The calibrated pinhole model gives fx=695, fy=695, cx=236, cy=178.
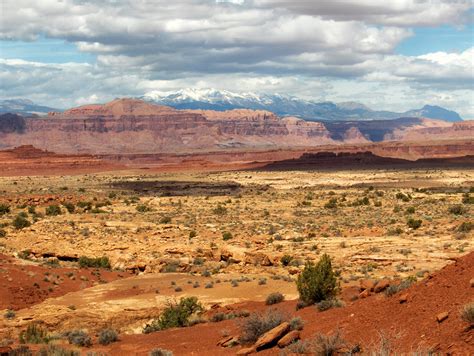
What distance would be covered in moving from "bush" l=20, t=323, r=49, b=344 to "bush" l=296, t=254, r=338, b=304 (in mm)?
6535

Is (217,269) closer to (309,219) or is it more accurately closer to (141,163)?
(309,219)

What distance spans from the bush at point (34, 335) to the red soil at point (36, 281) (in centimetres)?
317

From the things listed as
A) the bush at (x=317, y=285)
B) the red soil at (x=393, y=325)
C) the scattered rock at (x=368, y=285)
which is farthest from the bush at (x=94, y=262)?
the scattered rock at (x=368, y=285)

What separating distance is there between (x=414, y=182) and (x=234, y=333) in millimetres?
72523

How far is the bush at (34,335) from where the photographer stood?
17.5 m

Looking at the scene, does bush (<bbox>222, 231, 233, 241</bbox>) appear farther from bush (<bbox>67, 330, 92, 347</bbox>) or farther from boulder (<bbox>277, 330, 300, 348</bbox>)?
boulder (<bbox>277, 330, 300, 348</bbox>)

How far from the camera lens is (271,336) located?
44.2 ft

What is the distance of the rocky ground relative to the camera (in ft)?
43.9

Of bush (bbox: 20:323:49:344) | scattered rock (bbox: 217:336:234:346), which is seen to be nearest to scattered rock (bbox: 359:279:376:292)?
scattered rock (bbox: 217:336:234:346)

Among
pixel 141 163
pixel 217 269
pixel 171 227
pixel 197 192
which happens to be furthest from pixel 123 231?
pixel 141 163

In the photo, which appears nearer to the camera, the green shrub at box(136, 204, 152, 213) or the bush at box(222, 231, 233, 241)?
the bush at box(222, 231, 233, 241)

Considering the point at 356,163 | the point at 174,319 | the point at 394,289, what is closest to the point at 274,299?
the point at 174,319

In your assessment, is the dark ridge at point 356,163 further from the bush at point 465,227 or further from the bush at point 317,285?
the bush at point 317,285

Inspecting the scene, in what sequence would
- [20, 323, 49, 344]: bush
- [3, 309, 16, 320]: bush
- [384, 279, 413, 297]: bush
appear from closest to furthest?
[384, 279, 413, 297]: bush → [20, 323, 49, 344]: bush → [3, 309, 16, 320]: bush
